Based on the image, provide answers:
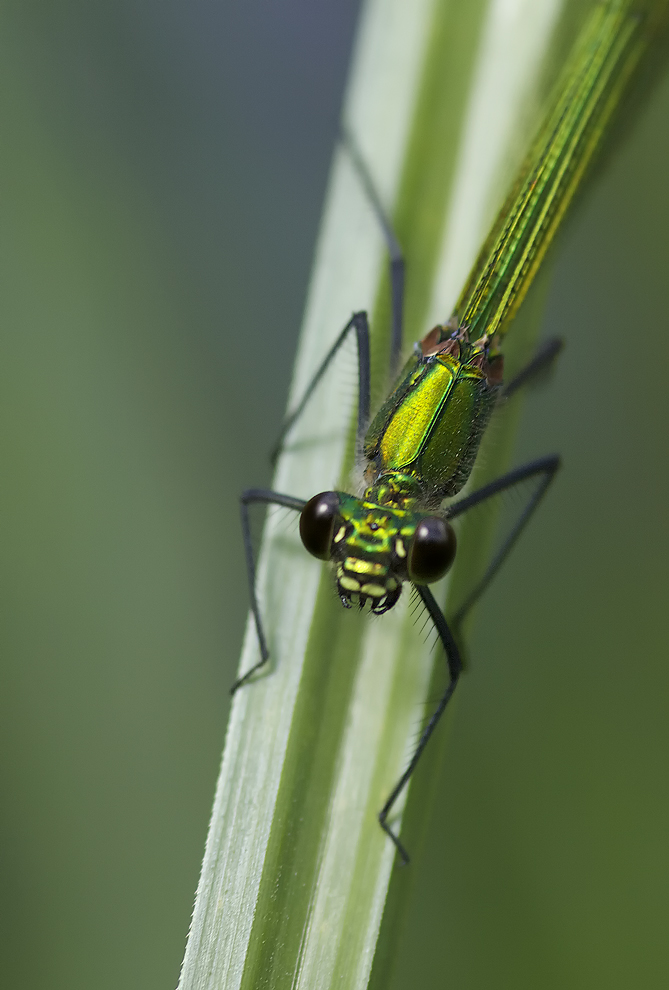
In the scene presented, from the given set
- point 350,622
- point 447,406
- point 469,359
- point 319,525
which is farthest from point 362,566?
point 469,359

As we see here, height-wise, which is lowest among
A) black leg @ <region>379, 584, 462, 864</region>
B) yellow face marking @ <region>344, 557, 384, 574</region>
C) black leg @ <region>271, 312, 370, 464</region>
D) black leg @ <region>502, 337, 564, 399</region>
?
black leg @ <region>379, 584, 462, 864</region>

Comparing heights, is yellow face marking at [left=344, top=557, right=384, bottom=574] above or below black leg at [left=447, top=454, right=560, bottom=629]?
below

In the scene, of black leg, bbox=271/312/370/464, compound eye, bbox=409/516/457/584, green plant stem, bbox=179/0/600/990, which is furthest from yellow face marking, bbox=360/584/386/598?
black leg, bbox=271/312/370/464

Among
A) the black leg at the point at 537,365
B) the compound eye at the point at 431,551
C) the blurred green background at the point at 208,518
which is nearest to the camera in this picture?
the compound eye at the point at 431,551

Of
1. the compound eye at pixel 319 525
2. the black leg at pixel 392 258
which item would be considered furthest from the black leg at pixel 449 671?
the black leg at pixel 392 258

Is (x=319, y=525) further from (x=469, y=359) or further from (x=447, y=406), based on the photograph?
(x=469, y=359)

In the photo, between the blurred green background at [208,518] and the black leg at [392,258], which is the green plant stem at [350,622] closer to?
the black leg at [392,258]

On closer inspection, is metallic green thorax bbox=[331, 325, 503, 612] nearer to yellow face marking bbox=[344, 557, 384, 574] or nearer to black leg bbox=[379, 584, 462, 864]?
yellow face marking bbox=[344, 557, 384, 574]

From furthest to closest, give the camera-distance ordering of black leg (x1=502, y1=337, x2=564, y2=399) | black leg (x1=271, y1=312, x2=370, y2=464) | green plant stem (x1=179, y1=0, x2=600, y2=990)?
black leg (x1=502, y1=337, x2=564, y2=399) < black leg (x1=271, y1=312, x2=370, y2=464) < green plant stem (x1=179, y1=0, x2=600, y2=990)
